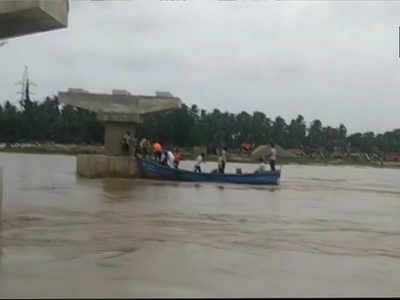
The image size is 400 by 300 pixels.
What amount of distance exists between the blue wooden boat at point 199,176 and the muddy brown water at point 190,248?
1010cm

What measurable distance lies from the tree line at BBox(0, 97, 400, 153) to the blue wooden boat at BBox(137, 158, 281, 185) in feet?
160

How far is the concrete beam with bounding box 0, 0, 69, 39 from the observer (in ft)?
38.7

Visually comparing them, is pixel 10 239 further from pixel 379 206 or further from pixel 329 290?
pixel 379 206

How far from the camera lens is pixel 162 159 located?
120 feet

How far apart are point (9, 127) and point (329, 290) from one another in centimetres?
9650

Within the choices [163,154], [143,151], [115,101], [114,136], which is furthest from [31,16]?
[115,101]

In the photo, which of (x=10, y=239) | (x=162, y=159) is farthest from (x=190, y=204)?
(x=162, y=159)

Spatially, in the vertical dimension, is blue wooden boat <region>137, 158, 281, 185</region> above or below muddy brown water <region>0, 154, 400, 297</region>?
above

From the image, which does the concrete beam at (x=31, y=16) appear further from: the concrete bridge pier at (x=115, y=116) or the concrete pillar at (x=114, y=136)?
the concrete pillar at (x=114, y=136)

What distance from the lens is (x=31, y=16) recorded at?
12414 mm

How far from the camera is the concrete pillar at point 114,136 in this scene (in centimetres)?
3747

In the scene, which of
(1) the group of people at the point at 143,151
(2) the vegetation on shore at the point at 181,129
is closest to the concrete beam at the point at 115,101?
(1) the group of people at the point at 143,151

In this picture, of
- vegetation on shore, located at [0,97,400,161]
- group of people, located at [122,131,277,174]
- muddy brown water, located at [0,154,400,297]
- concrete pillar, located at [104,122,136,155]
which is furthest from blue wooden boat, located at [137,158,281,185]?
vegetation on shore, located at [0,97,400,161]

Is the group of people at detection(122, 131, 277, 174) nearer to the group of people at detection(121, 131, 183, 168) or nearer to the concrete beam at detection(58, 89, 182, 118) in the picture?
the group of people at detection(121, 131, 183, 168)
